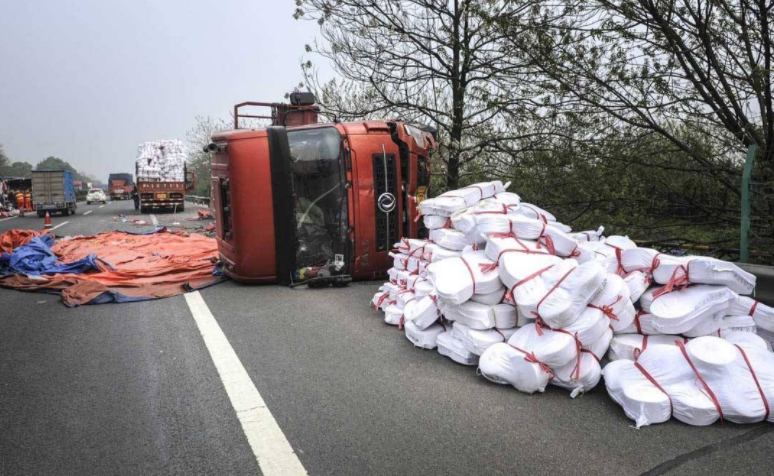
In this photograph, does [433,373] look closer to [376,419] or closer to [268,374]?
[376,419]

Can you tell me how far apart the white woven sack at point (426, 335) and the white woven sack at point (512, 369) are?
763mm

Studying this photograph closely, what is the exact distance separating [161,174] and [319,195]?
2411 centimetres

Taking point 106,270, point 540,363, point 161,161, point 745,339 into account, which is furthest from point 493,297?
point 161,161

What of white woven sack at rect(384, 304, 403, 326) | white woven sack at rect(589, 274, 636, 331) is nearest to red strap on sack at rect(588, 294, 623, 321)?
white woven sack at rect(589, 274, 636, 331)

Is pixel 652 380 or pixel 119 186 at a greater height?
pixel 119 186

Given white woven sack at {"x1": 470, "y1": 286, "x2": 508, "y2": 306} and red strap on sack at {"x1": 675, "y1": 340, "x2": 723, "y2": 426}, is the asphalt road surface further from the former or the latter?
white woven sack at {"x1": 470, "y1": 286, "x2": 508, "y2": 306}

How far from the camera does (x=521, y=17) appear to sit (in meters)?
8.68

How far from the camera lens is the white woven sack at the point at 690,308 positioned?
3791 mm

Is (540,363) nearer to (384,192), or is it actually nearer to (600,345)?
(600,345)

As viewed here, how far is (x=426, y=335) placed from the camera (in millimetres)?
4766

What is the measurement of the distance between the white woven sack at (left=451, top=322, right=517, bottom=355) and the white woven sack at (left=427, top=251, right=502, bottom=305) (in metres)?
0.28

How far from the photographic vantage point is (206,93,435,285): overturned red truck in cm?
728

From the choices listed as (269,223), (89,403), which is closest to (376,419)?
(89,403)

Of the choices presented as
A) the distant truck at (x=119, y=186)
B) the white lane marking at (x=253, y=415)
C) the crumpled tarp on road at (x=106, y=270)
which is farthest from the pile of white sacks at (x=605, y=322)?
the distant truck at (x=119, y=186)
